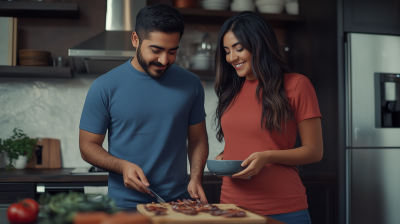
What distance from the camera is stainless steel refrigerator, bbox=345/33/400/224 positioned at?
7.74ft

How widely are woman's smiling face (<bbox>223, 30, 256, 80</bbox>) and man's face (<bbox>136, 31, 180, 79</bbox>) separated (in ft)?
0.70

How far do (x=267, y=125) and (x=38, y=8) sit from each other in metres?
2.12

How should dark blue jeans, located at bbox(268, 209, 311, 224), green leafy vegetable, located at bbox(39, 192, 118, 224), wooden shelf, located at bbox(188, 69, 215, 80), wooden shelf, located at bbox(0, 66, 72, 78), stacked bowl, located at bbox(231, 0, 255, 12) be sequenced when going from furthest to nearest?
1. stacked bowl, located at bbox(231, 0, 255, 12)
2. wooden shelf, located at bbox(188, 69, 215, 80)
3. wooden shelf, located at bbox(0, 66, 72, 78)
4. dark blue jeans, located at bbox(268, 209, 311, 224)
5. green leafy vegetable, located at bbox(39, 192, 118, 224)

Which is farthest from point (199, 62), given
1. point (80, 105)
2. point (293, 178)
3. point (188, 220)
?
point (188, 220)

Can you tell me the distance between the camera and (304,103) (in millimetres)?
1308

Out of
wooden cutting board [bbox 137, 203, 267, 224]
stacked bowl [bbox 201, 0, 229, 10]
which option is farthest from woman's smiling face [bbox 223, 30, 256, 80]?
stacked bowl [bbox 201, 0, 229, 10]

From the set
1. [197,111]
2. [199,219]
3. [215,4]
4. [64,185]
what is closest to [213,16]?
[215,4]

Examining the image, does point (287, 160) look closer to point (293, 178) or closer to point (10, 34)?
point (293, 178)

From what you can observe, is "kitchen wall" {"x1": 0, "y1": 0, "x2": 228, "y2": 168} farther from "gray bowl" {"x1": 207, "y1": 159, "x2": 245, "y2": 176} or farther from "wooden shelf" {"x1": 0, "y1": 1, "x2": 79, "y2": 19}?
"gray bowl" {"x1": 207, "y1": 159, "x2": 245, "y2": 176}

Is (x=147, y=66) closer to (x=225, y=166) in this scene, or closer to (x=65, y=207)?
(x=225, y=166)

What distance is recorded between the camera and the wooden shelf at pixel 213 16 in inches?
111

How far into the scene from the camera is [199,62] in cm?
281

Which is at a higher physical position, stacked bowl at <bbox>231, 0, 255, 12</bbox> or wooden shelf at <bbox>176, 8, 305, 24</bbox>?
stacked bowl at <bbox>231, 0, 255, 12</bbox>

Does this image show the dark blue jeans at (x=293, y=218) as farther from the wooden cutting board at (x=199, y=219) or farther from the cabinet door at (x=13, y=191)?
the cabinet door at (x=13, y=191)
